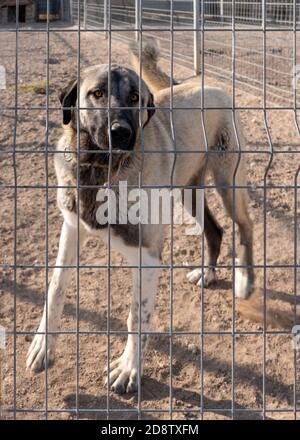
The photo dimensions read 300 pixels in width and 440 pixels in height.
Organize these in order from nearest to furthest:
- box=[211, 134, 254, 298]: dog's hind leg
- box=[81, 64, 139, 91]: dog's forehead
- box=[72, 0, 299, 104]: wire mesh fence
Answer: box=[81, 64, 139, 91]: dog's forehead, box=[211, 134, 254, 298]: dog's hind leg, box=[72, 0, 299, 104]: wire mesh fence

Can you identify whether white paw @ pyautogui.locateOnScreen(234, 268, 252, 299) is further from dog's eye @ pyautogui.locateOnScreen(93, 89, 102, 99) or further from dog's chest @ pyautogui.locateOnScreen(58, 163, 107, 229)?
dog's eye @ pyautogui.locateOnScreen(93, 89, 102, 99)

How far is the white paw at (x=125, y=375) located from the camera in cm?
318

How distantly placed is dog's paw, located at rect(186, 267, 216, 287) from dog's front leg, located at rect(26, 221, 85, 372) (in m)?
1.03

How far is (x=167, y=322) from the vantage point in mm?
3787

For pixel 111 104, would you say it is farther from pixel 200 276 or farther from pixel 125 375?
pixel 200 276

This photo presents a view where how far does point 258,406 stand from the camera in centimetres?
307

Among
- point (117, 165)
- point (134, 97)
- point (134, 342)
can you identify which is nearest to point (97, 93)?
point (134, 97)

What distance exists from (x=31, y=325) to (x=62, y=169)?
1005 mm

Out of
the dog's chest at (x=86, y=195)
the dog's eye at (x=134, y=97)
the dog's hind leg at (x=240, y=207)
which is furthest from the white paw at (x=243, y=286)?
the dog's eye at (x=134, y=97)

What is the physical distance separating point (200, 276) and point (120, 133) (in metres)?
1.91

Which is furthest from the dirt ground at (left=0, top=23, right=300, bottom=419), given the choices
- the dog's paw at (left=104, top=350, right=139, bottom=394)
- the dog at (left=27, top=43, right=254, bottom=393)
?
the dog at (left=27, top=43, right=254, bottom=393)

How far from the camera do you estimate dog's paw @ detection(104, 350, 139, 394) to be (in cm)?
318

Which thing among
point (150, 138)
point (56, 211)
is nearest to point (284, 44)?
point (56, 211)

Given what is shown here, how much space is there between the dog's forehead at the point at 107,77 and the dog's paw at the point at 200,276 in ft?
5.45
